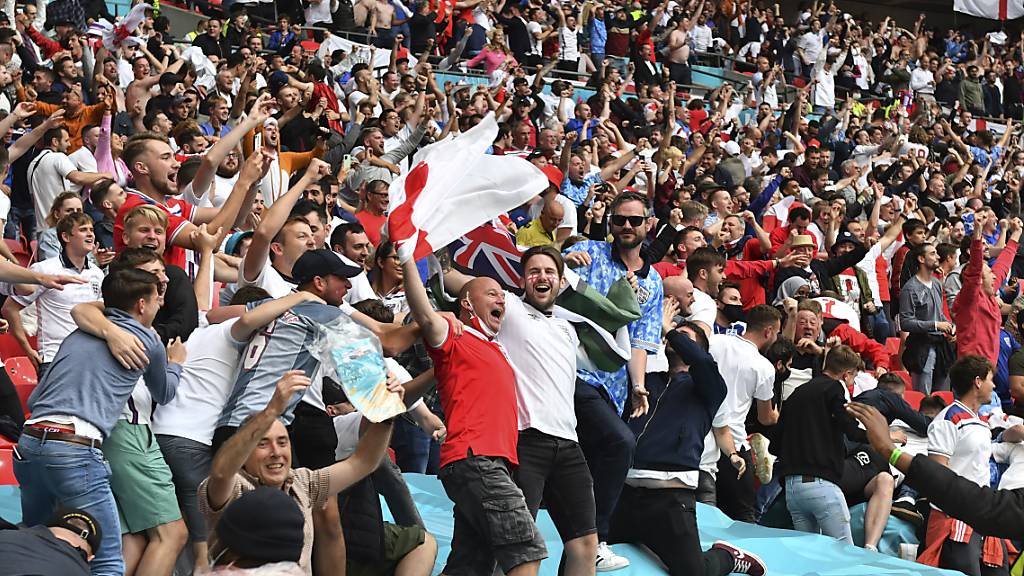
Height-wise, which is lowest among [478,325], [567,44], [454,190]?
[567,44]

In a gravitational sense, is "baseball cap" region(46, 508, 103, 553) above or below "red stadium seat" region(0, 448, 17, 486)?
above

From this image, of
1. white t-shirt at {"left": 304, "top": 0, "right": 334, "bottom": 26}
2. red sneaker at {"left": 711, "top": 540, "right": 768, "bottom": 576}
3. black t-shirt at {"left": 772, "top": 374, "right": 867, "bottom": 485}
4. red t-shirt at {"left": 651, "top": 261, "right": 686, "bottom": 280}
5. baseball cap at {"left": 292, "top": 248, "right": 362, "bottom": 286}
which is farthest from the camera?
white t-shirt at {"left": 304, "top": 0, "right": 334, "bottom": 26}

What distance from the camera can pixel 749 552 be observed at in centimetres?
702

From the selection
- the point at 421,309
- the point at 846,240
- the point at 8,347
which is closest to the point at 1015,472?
the point at 421,309

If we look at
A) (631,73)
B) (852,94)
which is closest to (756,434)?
(631,73)

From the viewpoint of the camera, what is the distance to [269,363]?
4.93 metres

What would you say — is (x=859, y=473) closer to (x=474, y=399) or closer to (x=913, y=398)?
(x=913, y=398)

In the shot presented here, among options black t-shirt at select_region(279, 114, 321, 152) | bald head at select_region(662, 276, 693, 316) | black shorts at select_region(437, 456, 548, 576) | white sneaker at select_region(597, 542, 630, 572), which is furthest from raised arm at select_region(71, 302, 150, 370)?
black t-shirt at select_region(279, 114, 321, 152)

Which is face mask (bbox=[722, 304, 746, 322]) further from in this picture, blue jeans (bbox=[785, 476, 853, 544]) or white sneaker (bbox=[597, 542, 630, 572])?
white sneaker (bbox=[597, 542, 630, 572])

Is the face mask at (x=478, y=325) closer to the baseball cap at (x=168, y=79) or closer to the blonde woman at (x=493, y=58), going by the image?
the baseball cap at (x=168, y=79)

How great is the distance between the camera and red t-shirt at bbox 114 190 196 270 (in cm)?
602

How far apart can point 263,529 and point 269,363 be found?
6.40 feet

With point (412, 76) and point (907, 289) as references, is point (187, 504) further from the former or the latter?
point (412, 76)

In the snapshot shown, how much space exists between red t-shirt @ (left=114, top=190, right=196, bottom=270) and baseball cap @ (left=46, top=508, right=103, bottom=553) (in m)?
1.87
